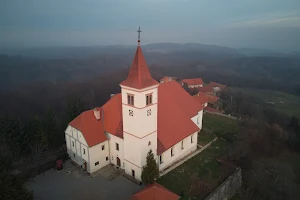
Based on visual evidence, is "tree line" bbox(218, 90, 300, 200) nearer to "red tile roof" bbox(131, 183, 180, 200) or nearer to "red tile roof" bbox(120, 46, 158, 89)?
"red tile roof" bbox(131, 183, 180, 200)

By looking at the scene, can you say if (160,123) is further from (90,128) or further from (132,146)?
(90,128)

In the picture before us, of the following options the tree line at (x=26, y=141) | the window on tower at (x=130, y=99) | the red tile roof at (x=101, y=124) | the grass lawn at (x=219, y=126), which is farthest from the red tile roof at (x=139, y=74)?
the grass lawn at (x=219, y=126)

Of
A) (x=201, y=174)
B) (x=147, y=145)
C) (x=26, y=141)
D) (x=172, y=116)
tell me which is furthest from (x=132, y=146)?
(x=26, y=141)

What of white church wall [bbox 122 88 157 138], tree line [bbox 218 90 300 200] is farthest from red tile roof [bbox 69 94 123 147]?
tree line [bbox 218 90 300 200]

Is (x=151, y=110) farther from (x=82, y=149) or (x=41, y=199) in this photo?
(x=41, y=199)

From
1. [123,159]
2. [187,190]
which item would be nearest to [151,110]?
[123,159]

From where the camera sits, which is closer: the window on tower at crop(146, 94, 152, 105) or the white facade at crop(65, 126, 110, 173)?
the window on tower at crop(146, 94, 152, 105)

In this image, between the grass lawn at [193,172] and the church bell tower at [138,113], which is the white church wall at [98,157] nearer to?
the church bell tower at [138,113]
